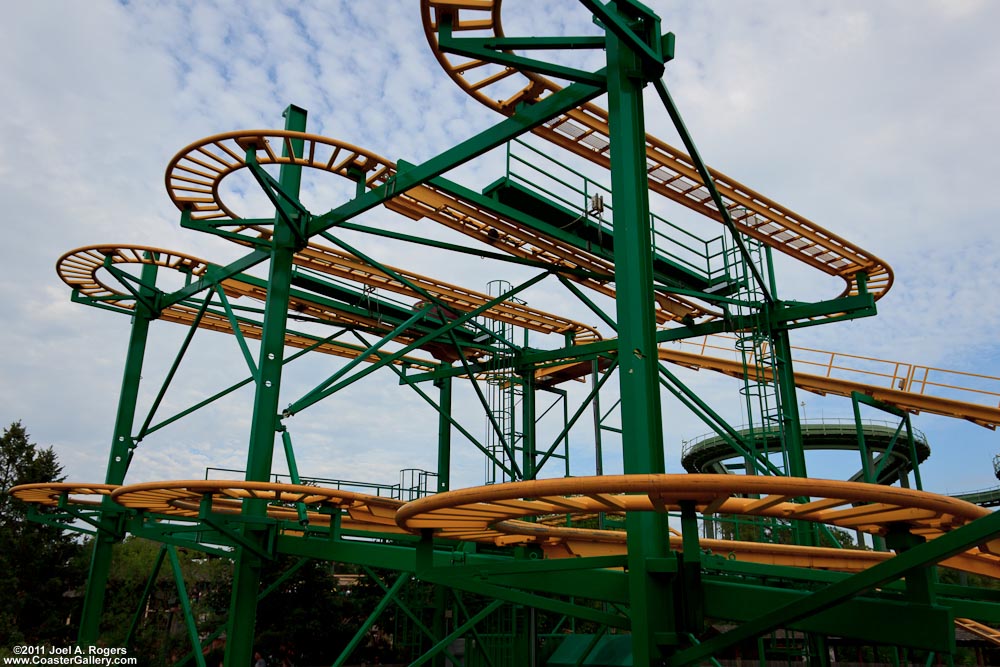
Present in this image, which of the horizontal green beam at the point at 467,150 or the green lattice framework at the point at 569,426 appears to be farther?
the horizontal green beam at the point at 467,150

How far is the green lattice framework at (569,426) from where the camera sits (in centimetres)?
667

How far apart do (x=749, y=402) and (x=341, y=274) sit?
35.3 feet

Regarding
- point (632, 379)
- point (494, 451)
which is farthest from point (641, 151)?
point (494, 451)

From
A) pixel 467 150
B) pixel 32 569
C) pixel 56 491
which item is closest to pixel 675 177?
pixel 467 150

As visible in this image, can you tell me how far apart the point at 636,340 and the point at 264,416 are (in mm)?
8711

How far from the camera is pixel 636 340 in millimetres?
8586

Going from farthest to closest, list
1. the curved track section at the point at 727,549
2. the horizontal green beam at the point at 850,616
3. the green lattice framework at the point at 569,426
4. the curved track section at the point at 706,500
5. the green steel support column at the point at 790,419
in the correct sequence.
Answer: the green steel support column at the point at 790,419 < the curved track section at the point at 727,549 < the green lattice framework at the point at 569,426 < the horizontal green beam at the point at 850,616 < the curved track section at the point at 706,500

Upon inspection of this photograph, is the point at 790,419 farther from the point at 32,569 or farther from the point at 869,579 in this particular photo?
the point at 32,569

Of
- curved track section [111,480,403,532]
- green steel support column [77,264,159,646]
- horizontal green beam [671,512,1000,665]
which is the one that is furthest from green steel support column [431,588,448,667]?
horizontal green beam [671,512,1000,665]

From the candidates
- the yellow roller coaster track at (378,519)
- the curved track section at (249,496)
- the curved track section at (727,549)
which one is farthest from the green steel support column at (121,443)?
the curved track section at (727,549)

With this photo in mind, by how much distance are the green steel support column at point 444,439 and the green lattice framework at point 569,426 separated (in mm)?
67

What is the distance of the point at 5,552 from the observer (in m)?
35.2

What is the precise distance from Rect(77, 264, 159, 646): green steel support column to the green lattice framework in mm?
49

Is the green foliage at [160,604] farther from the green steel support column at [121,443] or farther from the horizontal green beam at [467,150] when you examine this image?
the horizontal green beam at [467,150]
